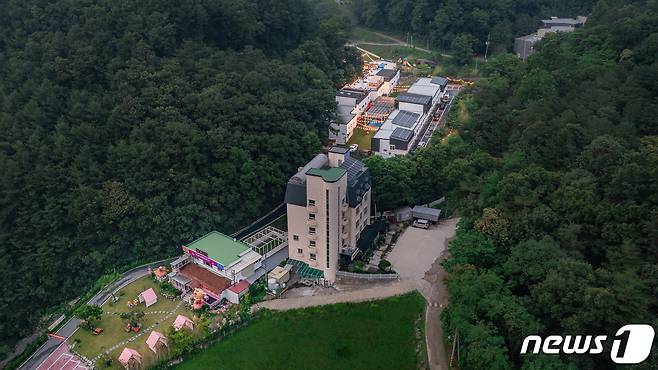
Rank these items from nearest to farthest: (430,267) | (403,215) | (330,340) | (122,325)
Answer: (330,340) → (122,325) → (430,267) → (403,215)

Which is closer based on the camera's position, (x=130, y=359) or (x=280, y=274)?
(x=130, y=359)

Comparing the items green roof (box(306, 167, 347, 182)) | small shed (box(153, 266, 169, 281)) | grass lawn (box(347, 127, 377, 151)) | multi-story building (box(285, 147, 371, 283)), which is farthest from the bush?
grass lawn (box(347, 127, 377, 151))

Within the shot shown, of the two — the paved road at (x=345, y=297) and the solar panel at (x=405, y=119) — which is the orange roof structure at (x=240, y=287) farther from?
the solar panel at (x=405, y=119)

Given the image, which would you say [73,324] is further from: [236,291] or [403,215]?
[403,215]

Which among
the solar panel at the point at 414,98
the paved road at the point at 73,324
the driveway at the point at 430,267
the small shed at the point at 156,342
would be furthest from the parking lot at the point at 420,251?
the solar panel at the point at 414,98

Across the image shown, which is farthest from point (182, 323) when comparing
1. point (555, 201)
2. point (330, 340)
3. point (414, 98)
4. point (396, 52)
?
point (396, 52)

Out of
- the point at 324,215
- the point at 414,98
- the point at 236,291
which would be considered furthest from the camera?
the point at 414,98

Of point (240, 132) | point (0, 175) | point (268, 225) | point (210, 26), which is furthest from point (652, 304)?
point (210, 26)
